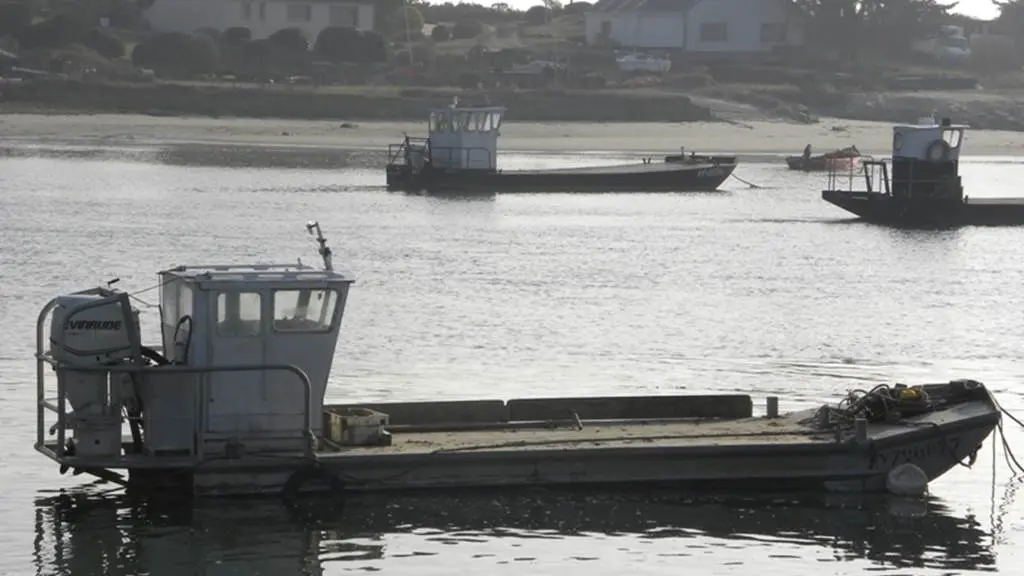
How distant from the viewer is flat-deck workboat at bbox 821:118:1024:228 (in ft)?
183

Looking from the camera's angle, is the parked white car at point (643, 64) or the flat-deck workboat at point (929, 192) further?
the parked white car at point (643, 64)

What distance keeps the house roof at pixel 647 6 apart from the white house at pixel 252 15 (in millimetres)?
15746

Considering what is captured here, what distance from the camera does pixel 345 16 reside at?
113 metres

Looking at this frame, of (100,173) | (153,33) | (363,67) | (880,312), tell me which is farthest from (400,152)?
(880,312)

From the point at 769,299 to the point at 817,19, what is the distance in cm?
7926

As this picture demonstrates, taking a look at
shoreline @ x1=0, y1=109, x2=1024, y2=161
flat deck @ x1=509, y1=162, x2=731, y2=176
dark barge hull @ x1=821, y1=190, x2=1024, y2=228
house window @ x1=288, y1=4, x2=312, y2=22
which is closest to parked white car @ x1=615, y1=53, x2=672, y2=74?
shoreline @ x1=0, y1=109, x2=1024, y2=161

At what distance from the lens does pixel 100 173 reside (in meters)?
72.5

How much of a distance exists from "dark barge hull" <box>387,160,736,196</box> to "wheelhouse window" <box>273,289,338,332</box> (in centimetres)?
4980

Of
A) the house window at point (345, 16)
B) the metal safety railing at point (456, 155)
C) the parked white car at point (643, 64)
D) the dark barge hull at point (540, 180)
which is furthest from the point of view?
the house window at point (345, 16)

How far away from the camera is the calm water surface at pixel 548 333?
1795cm

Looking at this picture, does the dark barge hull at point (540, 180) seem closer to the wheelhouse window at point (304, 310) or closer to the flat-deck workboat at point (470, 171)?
the flat-deck workboat at point (470, 171)

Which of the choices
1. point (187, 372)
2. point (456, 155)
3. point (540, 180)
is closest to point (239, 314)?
point (187, 372)

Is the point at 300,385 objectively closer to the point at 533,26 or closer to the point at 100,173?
the point at 100,173

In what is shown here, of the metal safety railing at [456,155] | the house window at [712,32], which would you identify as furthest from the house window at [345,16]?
the metal safety railing at [456,155]
